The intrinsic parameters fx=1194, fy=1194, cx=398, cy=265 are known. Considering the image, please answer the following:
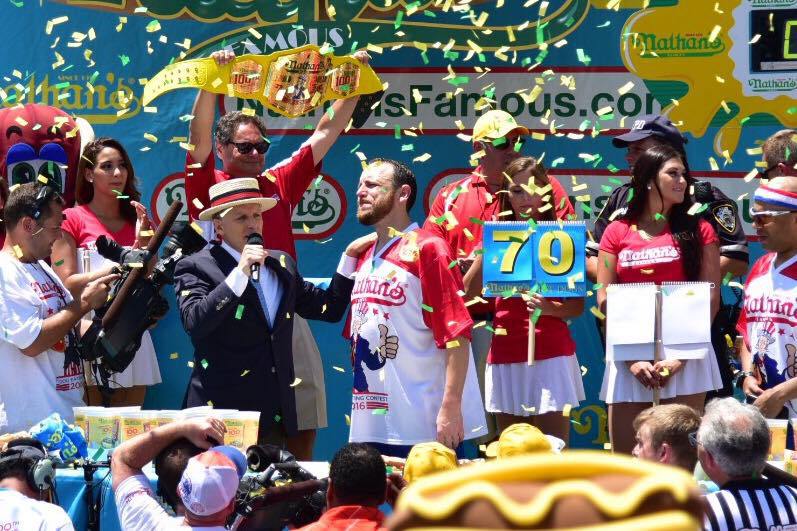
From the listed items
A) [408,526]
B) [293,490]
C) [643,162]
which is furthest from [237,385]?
[408,526]

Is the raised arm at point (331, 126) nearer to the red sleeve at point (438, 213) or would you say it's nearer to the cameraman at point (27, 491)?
the red sleeve at point (438, 213)

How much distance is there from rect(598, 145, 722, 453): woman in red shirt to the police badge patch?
0.29 m

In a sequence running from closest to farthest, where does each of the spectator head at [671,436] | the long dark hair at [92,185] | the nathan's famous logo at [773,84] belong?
1. the spectator head at [671,436]
2. the long dark hair at [92,185]
3. the nathan's famous logo at [773,84]

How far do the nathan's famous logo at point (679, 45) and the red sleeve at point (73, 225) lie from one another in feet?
10.9

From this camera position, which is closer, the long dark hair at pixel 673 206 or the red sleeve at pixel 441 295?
the red sleeve at pixel 441 295

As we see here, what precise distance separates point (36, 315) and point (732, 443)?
3603 mm

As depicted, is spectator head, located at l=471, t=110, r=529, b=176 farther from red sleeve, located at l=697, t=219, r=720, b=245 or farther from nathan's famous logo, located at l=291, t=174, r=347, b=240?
nathan's famous logo, located at l=291, t=174, r=347, b=240

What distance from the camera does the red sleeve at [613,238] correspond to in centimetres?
590

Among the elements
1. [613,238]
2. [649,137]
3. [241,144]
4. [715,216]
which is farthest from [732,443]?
[241,144]

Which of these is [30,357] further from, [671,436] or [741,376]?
[741,376]

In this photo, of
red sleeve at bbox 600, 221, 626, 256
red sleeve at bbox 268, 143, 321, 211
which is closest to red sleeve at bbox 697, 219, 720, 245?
red sleeve at bbox 600, 221, 626, 256

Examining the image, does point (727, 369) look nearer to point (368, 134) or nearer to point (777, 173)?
point (777, 173)

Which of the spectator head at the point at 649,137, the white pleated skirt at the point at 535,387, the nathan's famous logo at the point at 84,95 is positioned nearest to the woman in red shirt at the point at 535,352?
the white pleated skirt at the point at 535,387

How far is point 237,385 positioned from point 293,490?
145 cm
